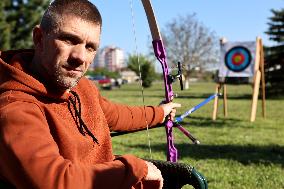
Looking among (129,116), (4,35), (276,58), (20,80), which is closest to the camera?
(20,80)

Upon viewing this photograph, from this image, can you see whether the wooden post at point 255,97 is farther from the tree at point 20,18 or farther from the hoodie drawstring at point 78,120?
the tree at point 20,18

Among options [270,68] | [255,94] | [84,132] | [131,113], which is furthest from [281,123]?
[270,68]

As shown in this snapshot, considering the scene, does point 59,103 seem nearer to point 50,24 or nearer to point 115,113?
point 50,24

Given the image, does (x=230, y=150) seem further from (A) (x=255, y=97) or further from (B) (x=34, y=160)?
(B) (x=34, y=160)

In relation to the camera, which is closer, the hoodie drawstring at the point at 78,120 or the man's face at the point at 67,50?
the man's face at the point at 67,50

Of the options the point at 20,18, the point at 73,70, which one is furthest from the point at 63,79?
the point at 20,18

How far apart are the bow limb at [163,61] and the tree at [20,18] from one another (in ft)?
84.7

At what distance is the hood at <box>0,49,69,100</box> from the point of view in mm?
1254

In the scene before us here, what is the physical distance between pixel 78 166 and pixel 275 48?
21.6m

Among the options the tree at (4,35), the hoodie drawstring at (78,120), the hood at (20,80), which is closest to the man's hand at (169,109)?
the hoodie drawstring at (78,120)

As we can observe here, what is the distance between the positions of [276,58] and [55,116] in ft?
68.1

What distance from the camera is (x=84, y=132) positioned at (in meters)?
1.45

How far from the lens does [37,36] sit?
1336mm

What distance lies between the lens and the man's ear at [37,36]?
132cm
